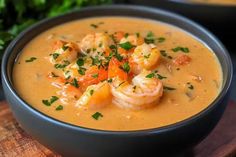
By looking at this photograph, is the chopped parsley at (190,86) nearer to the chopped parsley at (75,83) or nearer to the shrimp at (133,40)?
the shrimp at (133,40)

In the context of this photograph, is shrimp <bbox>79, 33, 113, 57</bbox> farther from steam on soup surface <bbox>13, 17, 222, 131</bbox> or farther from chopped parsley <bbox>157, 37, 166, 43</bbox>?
chopped parsley <bbox>157, 37, 166, 43</bbox>

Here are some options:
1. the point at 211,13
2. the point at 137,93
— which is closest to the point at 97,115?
the point at 137,93

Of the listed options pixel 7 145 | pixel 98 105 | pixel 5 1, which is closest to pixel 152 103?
pixel 98 105

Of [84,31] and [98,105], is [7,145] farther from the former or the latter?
[84,31]

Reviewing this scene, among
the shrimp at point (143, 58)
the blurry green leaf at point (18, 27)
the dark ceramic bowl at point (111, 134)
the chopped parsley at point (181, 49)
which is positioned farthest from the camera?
the blurry green leaf at point (18, 27)

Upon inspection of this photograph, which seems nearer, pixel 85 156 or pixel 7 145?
pixel 85 156

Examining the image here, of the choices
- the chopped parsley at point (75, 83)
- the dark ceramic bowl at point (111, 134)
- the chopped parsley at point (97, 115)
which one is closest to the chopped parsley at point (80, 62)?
the chopped parsley at point (75, 83)
